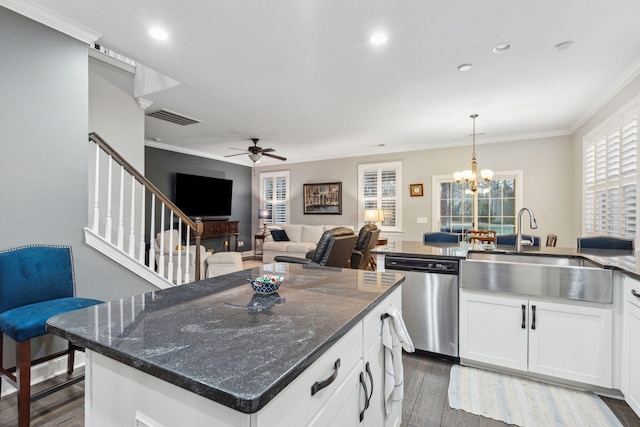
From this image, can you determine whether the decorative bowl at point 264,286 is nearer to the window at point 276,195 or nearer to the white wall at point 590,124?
the white wall at point 590,124

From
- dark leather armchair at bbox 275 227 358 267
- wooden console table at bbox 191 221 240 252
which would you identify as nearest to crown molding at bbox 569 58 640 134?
Answer: dark leather armchair at bbox 275 227 358 267

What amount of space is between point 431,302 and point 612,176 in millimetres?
3021

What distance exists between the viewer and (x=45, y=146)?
87.9 inches

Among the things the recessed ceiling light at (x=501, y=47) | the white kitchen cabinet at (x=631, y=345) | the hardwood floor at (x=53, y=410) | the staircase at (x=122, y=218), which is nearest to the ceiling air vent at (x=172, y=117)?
the staircase at (x=122, y=218)

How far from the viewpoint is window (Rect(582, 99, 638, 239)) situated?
317 centimetres

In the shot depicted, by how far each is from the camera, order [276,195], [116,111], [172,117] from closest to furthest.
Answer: [116,111] → [172,117] → [276,195]

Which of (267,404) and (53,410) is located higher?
(267,404)

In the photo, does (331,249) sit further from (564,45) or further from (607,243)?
(564,45)

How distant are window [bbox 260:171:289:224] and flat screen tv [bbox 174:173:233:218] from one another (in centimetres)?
108

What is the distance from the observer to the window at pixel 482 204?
5.74 metres

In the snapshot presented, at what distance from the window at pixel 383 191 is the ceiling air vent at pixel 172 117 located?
389 cm

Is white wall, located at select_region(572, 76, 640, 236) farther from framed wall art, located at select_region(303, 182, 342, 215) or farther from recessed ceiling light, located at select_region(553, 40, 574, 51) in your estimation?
framed wall art, located at select_region(303, 182, 342, 215)

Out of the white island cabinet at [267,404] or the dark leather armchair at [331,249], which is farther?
the dark leather armchair at [331,249]

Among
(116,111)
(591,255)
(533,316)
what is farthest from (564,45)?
(116,111)
